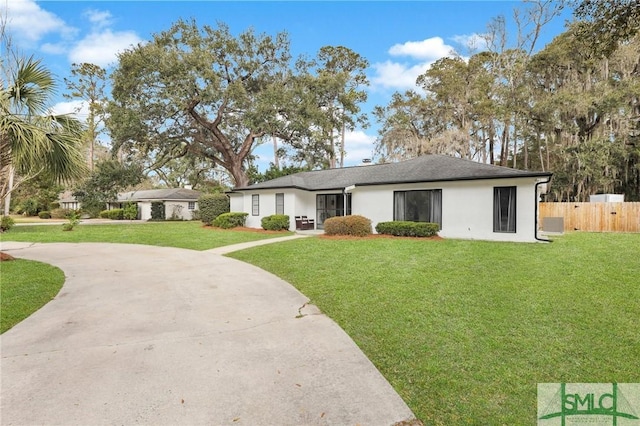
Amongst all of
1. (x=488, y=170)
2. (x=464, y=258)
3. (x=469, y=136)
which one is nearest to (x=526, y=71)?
(x=469, y=136)

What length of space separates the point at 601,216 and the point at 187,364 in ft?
67.2

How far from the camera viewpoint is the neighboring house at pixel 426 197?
1216cm

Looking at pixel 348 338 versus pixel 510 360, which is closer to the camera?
pixel 510 360

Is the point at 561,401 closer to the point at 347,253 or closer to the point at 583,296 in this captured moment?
the point at 583,296

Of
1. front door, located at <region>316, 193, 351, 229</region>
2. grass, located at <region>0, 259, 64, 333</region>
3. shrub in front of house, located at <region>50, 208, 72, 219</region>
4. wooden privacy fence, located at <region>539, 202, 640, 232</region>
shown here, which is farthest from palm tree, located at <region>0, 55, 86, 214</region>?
shrub in front of house, located at <region>50, 208, 72, 219</region>

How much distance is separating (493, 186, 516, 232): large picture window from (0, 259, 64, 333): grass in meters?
13.3

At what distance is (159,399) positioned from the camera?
2.68 m

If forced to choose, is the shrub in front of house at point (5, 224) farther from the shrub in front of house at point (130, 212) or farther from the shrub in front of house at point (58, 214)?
the shrub in front of house at point (58, 214)

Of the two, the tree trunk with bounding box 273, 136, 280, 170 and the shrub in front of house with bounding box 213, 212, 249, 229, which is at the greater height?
the tree trunk with bounding box 273, 136, 280, 170

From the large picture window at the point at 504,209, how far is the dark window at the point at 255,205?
11.4 meters

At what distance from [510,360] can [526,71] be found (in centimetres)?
2827

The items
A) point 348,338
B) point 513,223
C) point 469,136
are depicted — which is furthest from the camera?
point 469,136

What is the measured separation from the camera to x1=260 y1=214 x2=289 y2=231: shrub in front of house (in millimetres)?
16188

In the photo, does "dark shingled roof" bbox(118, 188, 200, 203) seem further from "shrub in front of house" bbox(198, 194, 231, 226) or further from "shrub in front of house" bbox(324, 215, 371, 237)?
"shrub in front of house" bbox(324, 215, 371, 237)
